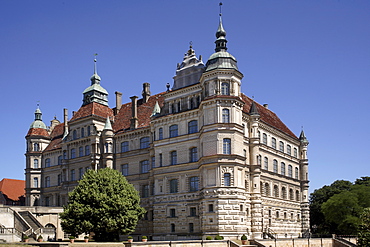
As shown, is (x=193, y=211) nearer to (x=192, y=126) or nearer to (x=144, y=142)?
(x=192, y=126)

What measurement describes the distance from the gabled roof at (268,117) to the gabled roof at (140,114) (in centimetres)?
1186

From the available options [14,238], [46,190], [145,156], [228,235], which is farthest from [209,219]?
[46,190]

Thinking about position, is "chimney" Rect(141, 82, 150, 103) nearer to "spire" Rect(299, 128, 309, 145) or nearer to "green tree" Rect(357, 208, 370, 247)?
"spire" Rect(299, 128, 309, 145)

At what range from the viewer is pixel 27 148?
80.3 m

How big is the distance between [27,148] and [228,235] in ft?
148

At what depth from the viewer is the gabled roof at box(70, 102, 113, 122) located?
Answer: 228 ft

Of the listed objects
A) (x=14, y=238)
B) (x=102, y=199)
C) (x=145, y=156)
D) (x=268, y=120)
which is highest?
(x=268, y=120)

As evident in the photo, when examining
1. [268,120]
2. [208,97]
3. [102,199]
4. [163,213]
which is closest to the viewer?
[102,199]

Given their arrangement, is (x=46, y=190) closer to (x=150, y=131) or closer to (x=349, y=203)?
(x=150, y=131)

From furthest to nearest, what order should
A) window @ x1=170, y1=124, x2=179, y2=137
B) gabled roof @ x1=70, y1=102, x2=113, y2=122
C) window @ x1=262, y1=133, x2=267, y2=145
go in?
gabled roof @ x1=70, y1=102, x2=113, y2=122
window @ x1=262, y1=133, x2=267, y2=145
window @ x1=170, y1=124, x2=179, y2=137

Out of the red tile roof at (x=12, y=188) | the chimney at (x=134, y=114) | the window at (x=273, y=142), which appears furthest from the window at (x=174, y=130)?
the red tile roof at (x=12, y=188)

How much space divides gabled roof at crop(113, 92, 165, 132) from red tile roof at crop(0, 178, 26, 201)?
3340 cm

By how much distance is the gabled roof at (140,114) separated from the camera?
6531cm

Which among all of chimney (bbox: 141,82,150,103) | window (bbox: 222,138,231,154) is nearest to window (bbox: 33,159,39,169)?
chimney (bbox: 141,82,150,103)
